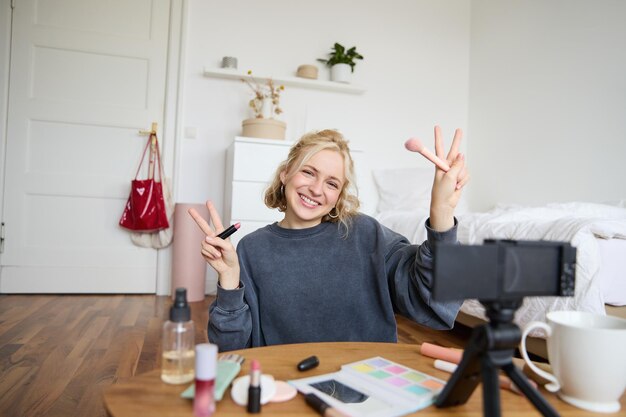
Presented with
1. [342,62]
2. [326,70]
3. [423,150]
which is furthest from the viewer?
[326,70]

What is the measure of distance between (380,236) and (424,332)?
1706mm

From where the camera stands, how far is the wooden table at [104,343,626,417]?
1.66ft

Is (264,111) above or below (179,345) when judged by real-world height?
above

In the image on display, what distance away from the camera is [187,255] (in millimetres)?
3162

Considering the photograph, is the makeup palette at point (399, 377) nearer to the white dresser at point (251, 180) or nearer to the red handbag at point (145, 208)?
the white dresser at point (251, 180)

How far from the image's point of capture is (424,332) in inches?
102

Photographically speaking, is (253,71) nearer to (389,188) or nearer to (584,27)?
(389,188)

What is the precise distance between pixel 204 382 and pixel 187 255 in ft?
9.06

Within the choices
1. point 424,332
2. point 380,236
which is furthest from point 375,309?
point 424,332

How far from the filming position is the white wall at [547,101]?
2.78 m

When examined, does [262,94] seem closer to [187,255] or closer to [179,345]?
[187,255]

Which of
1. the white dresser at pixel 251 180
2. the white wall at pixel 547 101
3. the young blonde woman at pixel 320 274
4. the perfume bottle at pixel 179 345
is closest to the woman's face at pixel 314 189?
the young blonde woman at pixel 320 274

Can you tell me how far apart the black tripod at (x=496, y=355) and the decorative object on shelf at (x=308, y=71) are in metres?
3.26

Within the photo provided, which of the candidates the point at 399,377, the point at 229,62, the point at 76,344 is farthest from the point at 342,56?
the point at 399,377
